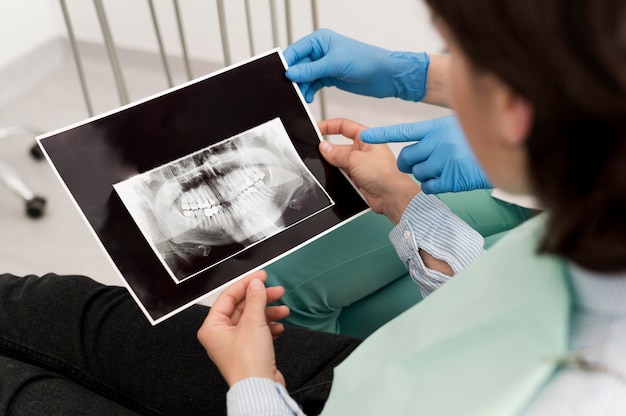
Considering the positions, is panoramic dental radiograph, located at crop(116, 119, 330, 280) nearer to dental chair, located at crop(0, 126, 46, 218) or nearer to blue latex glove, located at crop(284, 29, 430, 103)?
blue latex glove, located at crop(284, 29, 430, 103)

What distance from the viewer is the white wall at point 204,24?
6.26 ft

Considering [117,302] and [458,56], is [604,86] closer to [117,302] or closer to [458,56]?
[458,56]

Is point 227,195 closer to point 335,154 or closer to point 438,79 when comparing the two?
point 335,154

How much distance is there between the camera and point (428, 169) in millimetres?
931

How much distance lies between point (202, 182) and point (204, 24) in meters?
1.43

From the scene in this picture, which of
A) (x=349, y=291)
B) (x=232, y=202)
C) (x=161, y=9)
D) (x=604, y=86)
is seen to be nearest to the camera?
(x=604, y=86)

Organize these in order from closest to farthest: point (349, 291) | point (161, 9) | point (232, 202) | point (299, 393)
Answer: point (299, 393), point (232, 202), point (349, 291), point (161, 9)

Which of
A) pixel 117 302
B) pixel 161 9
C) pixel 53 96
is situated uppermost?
pixel 161 9

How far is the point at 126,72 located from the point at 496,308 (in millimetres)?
2145

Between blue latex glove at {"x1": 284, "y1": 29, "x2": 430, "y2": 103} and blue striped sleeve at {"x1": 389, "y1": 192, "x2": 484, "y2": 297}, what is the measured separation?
0.27 metres

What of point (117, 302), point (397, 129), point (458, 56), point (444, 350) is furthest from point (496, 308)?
point (117, 302)

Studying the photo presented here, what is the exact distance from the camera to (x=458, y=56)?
44cm

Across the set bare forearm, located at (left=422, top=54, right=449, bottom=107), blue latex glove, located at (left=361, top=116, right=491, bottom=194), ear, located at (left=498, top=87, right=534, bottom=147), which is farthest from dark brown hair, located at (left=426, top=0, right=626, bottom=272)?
bare forearm, located at (left=422, top=54, right=449, bottom=107)

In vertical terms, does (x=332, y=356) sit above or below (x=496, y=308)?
below
